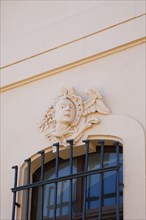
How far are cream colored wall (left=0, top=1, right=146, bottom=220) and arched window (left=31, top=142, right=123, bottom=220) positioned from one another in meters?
0.29

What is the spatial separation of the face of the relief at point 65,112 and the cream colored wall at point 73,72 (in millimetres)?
231

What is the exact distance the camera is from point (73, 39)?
768cm

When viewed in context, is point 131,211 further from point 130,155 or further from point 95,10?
point 95,10

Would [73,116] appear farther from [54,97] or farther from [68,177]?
[68,177]

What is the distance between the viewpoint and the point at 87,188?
278 inches

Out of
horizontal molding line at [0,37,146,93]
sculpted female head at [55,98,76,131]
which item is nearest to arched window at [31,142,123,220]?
sculpted female head at [55,98,76,131]

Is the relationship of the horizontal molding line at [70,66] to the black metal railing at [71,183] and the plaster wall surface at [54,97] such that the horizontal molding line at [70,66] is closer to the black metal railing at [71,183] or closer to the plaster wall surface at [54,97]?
the plaster wall surface at [54,97]

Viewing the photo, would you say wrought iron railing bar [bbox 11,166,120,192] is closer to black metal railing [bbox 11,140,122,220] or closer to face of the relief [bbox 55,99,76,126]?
black metal railing [bbox 11,140,122,220]

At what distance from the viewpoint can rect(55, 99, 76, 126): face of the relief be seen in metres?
7.20

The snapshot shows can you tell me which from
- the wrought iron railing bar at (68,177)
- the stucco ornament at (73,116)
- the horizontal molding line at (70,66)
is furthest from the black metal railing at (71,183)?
the horizontal molding line at (70,66)

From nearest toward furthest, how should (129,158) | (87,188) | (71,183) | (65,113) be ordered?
(129,158), (71,183), (87,188), (65,113)

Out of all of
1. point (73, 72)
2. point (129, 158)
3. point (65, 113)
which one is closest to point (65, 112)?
point (65, 113)

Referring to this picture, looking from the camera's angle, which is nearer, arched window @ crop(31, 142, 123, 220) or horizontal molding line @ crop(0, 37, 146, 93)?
arched window @ crop(31, 142, 123, 220)

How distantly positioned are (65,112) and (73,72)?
0.56 metres
